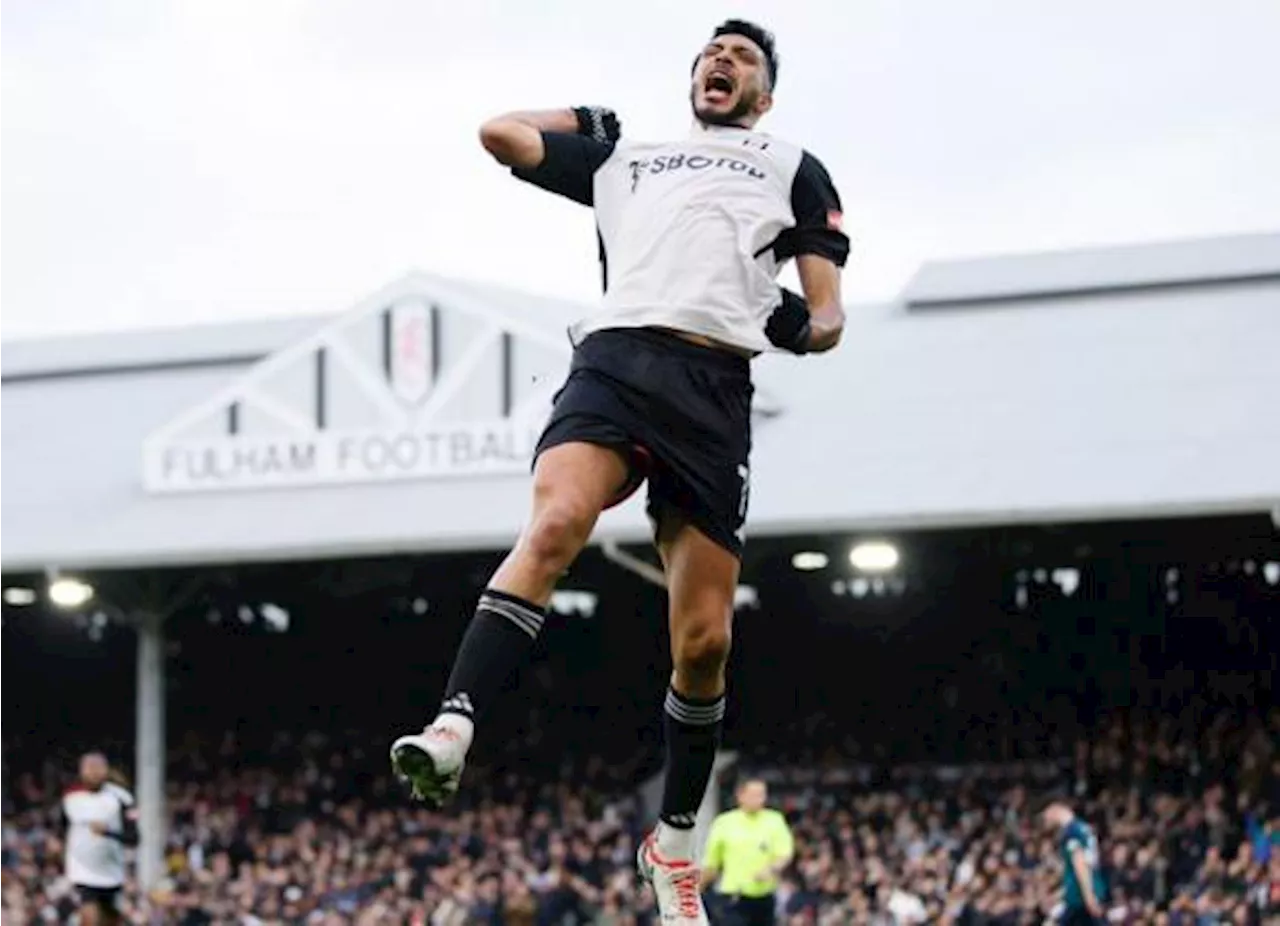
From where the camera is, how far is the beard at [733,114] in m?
7.42

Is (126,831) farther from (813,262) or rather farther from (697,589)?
(813,262)

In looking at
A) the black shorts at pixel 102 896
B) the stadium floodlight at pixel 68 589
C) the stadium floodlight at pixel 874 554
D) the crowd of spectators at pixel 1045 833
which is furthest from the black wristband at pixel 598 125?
the stadium floodlight at pixel 68 589

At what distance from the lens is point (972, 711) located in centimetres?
2836

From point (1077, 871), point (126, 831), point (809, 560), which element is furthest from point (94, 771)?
point (809, 560)

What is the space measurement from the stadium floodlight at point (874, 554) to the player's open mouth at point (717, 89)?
729 inches

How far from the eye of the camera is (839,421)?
26.4m

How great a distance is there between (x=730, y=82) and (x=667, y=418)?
0.87 meters

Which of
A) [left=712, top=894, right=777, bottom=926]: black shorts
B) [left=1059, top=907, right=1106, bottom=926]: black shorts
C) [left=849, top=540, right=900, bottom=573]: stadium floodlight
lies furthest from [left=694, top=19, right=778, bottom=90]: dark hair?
[left=849, top=540, right=900, bottom=573]: stadium floodlight

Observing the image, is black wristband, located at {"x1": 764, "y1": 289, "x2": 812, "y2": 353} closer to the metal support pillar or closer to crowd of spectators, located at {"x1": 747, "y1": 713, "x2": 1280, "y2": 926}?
crowd of spectators, located at {"x1": 747, "y1": 713, "x2": 1280, "y2": 926}

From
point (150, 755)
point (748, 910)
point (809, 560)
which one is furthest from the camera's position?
point (809, 560)

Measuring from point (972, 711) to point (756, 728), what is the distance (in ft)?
8.51

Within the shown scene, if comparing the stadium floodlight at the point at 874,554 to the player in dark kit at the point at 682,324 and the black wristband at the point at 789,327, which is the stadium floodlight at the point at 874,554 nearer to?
the player in dark kit at the point at 682,324

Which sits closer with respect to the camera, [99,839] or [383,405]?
[99,839]

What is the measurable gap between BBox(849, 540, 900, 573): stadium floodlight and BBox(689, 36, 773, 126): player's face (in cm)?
1849
